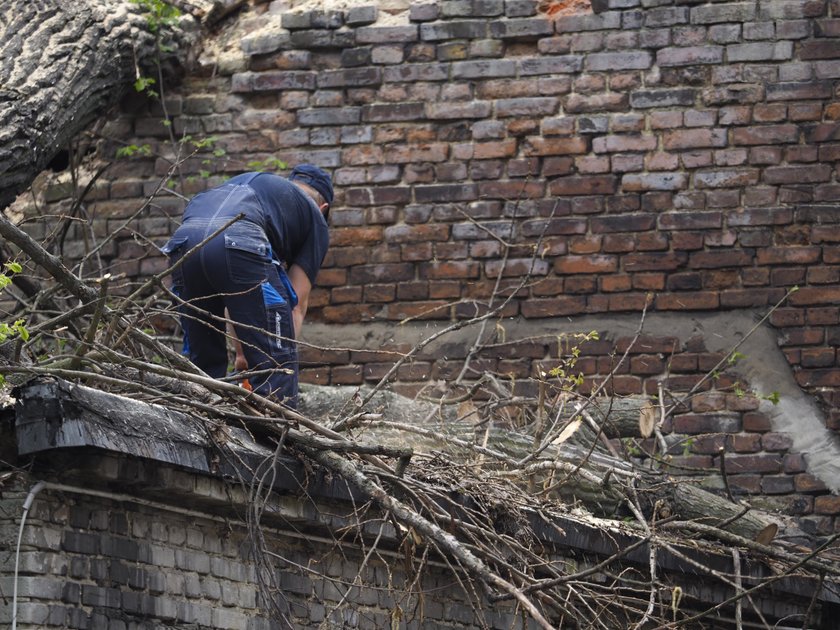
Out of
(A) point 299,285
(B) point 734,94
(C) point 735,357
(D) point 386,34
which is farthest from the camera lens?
(D) point 386,34

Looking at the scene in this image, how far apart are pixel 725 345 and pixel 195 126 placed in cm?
298

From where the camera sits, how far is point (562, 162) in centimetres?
754

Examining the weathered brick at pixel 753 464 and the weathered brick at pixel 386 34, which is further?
the weathered brick at pixel 386 34

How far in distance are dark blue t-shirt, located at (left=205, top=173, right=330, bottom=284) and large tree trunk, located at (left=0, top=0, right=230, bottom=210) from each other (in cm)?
122

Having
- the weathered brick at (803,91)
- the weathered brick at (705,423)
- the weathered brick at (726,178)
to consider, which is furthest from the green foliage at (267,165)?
the weathered brick at (803,91)

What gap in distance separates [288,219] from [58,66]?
1.86 meters

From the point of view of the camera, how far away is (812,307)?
7.29 meters

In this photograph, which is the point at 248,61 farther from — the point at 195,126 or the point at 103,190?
the point at 103,190

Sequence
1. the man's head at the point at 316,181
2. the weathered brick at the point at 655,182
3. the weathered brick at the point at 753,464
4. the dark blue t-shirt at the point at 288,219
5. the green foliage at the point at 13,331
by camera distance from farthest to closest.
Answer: the weathered brick at the point at 655,182 < the weathered brick at the point at 753,464 < the man's head at the point at 316,181 < the dark blue t-shirt at the point at 288,219 < the green foliage at the point at 13,331

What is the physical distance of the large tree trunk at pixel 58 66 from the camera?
6.66 meters

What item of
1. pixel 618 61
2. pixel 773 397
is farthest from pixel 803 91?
pixel 773 397

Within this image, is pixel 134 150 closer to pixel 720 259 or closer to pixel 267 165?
pixel 267 165

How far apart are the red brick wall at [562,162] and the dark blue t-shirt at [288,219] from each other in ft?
4.94

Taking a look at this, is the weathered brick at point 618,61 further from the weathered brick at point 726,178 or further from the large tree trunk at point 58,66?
the large tree trunk at point 58,66
